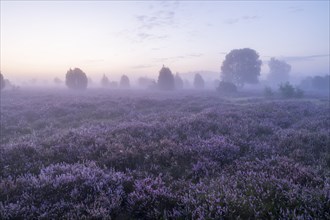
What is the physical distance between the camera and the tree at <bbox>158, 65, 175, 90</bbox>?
71.6 m

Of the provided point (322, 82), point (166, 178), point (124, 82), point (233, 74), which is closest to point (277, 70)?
point (322, 82)

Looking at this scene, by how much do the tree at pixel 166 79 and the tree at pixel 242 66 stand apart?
2040 centimetres

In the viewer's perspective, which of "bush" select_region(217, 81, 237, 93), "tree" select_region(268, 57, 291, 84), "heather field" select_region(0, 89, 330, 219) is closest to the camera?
"heather field" select_region(0, 89, 330, 219)

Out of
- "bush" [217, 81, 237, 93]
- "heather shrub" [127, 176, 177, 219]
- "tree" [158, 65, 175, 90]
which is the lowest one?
"heather shrub" [127, 176, 177, 219]

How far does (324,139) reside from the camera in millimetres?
9641

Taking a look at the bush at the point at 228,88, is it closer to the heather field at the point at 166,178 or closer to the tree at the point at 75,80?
the tree at the point at 75,80

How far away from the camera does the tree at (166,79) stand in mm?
71625

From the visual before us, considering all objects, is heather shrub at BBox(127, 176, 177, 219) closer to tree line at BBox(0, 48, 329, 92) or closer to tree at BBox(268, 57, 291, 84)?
tree line at BBox(0, 48, 329, 92)

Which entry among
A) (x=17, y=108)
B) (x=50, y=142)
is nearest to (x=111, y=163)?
(x=50, y=142)

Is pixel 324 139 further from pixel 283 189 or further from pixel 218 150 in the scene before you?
pixel 283 189

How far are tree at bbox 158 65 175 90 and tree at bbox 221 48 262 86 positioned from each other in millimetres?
20398

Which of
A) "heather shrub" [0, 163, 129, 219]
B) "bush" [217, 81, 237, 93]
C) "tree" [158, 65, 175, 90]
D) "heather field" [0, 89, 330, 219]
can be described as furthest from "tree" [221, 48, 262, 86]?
"heather shrub" [0, 163, 129, 219]

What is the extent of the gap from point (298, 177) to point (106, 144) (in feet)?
18.7

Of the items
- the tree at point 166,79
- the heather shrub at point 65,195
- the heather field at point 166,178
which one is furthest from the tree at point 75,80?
the heather shrub at point 65,195
